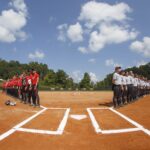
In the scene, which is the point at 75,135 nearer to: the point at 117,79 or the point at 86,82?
the point at 117,79

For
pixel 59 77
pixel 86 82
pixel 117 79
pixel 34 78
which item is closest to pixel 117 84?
pixel 117 79

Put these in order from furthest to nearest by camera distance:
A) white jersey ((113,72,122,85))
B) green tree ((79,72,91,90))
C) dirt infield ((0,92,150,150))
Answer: green tree ((79,72,91,90)) < white jersey ((113,72,122,85)) < dirt infield ((0,92,150,150))

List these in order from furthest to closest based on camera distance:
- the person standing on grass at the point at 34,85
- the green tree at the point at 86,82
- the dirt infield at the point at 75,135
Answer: the green tree at the point at 86,82, the person standing on grass at the point at 34,85, the dirt infield at the point at 75,135

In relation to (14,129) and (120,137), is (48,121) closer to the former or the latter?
(14,129)

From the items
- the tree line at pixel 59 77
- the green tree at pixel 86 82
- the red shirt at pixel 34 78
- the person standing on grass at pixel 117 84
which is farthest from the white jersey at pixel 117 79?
the green tree at pixel 86 82

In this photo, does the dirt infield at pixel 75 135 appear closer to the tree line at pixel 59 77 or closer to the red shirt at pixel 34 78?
the red shirt at pixel 34 78

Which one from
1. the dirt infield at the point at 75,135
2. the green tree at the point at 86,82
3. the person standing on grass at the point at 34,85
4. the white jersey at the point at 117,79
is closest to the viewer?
the dirt infield at the point at 75,135

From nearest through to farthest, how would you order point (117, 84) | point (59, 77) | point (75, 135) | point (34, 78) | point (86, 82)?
point (75, 135)
point (117, 84)
point (34, 78)
point (86, 82)
point (59, 77)

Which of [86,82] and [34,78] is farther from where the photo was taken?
[86,82]

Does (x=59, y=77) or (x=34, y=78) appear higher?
(x=59, y=77)

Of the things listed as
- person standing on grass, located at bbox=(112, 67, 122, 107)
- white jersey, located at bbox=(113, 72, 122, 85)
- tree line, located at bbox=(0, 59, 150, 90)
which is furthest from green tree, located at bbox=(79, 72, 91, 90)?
white jersey, located at bbox=(113, 72, 122, 85)

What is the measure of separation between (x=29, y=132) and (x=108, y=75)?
152 m

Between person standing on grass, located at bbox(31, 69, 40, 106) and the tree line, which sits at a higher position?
the tree line

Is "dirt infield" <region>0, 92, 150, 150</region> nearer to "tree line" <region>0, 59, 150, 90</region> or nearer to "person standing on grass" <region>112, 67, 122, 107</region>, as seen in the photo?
"person standing on grass" <region>112, 67, 122, 107</region>
